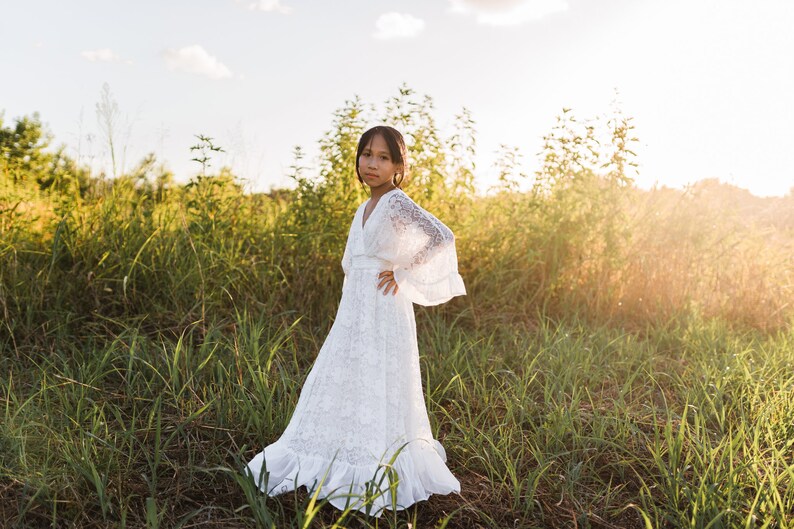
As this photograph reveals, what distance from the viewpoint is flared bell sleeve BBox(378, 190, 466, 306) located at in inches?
101

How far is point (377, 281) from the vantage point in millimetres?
2650

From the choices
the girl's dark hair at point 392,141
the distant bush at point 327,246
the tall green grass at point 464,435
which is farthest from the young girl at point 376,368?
the distant bush at point 327,246

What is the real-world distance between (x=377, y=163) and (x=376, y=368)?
852mm

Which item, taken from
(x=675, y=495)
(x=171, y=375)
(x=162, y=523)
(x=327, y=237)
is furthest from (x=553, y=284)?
(x=162, y=523)

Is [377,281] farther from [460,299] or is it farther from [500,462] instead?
[460,299]

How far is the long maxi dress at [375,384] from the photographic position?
2572 millimetres

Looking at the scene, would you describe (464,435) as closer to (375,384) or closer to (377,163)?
Answer: (375,384)

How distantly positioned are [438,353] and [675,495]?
1829 millimetres

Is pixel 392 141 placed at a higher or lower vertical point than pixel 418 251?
higher

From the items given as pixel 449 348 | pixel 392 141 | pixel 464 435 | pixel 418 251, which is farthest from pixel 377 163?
pixel 449 348

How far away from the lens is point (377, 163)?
2.58m

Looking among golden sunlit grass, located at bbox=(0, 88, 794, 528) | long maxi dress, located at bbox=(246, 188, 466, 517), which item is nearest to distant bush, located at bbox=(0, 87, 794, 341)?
golden sunlit grass, located at bbox=(0, 88, 794, 528)

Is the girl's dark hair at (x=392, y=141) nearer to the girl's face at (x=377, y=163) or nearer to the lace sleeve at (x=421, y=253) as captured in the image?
the girl's face at (x=377, y=163)

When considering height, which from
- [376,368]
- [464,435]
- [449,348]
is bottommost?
[464,435]
